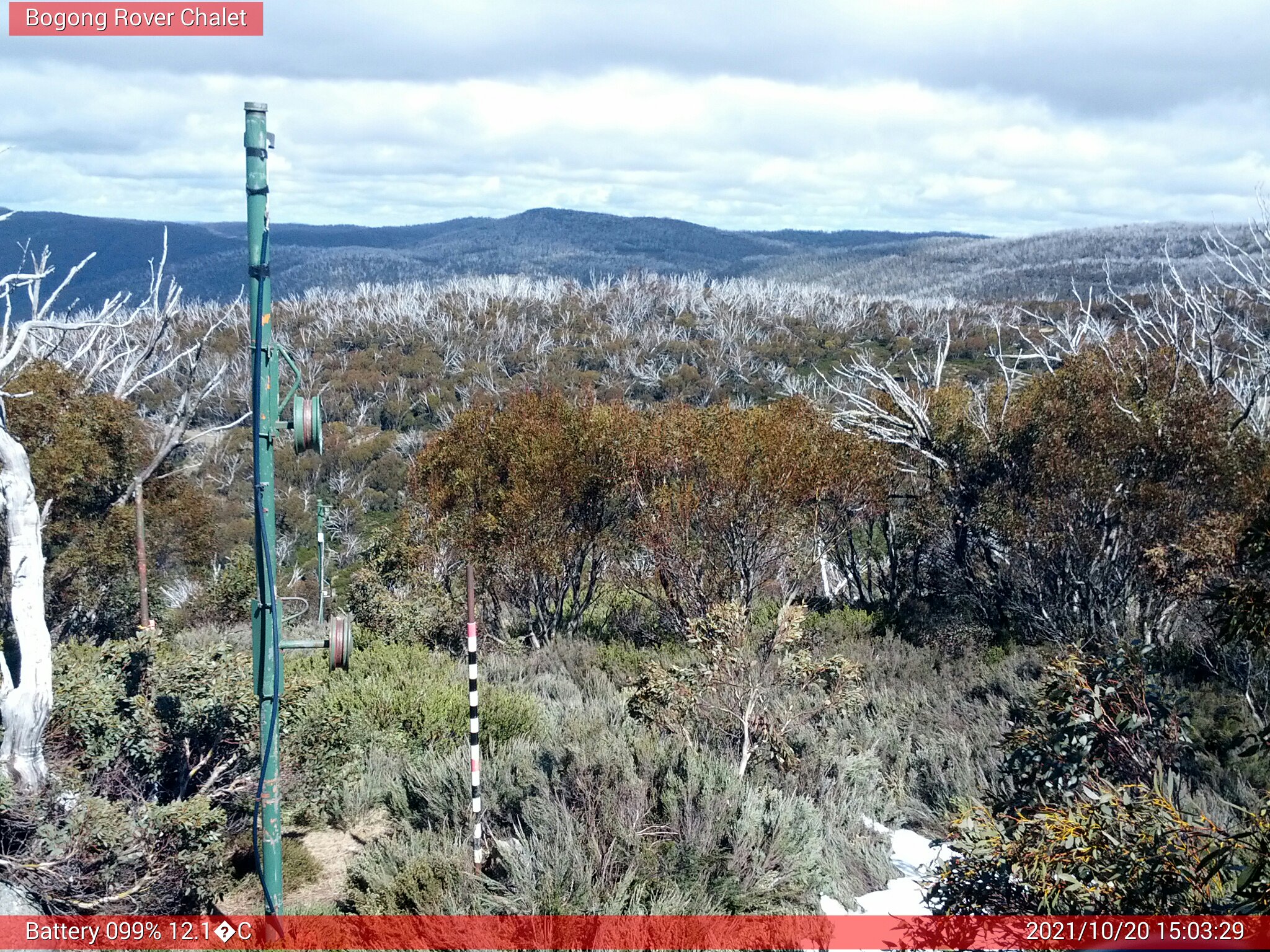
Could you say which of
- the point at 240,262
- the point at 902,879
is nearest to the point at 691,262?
the point at 240,262

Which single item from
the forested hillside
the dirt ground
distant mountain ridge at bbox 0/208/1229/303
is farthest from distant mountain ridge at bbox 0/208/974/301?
the dirt ground

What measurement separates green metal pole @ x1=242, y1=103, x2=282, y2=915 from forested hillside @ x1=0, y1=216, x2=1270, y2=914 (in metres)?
1.14

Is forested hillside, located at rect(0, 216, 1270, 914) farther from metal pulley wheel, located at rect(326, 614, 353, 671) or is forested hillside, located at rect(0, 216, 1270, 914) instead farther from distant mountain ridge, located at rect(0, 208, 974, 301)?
distant mountain ridge, located at rect(0, 208, 974, 301)

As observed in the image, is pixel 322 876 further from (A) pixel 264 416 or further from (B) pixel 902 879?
(B) pixel 902 879

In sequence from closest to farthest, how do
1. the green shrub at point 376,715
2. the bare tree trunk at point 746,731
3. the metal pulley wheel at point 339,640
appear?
the metal pulley wheel at point 339,640 < the green shrub at point 376,715 < the bare tree trunk at point 746,731

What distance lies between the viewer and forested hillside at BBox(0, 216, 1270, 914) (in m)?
5.13

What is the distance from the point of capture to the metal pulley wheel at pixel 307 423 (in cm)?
447

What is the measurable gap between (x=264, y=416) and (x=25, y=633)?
2.23 meters

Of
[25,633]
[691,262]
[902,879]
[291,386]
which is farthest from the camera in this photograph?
[691,262]

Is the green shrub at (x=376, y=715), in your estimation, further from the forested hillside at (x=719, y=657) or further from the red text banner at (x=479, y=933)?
the red text banner at (x=479, y=933)

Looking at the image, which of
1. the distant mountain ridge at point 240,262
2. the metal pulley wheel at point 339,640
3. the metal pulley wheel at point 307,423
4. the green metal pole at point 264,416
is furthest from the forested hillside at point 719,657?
the distant mountain ridge at point 240,262

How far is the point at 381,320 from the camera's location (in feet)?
254

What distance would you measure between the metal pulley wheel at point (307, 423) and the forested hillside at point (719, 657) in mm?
2058

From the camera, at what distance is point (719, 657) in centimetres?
834
